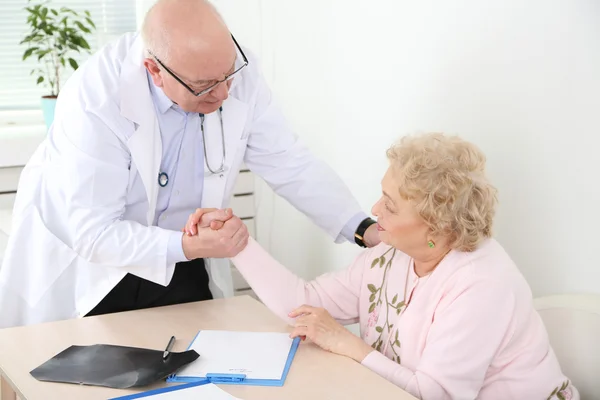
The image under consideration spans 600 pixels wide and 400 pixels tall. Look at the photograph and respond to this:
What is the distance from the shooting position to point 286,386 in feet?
5.12

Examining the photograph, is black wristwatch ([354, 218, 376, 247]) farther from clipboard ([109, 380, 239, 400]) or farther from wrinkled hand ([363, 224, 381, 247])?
clipboard ([109, 380, 239, 400])

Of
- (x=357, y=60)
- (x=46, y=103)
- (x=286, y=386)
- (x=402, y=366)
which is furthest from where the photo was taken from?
(x=46, y=103)

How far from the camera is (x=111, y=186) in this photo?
1.97 metres

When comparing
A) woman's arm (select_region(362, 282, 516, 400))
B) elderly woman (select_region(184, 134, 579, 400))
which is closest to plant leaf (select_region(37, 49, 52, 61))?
elderly woman (select_region(184, 134, 579, 400))

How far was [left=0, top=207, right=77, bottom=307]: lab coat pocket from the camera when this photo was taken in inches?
83.0

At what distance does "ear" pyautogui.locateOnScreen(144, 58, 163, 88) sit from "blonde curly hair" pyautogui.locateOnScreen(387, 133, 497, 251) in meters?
0.67

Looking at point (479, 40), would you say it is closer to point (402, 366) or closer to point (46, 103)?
point (402, 366)

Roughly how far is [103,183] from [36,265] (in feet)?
1.17

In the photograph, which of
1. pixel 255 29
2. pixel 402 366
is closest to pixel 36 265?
pixel 402 366

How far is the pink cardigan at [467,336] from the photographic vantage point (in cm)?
158

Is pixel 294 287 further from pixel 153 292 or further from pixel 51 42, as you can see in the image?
pixel 51 42

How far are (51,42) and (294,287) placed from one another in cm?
216

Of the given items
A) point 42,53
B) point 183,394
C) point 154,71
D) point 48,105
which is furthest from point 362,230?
point 42,53

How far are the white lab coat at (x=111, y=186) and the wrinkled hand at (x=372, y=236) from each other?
0.28 feet
